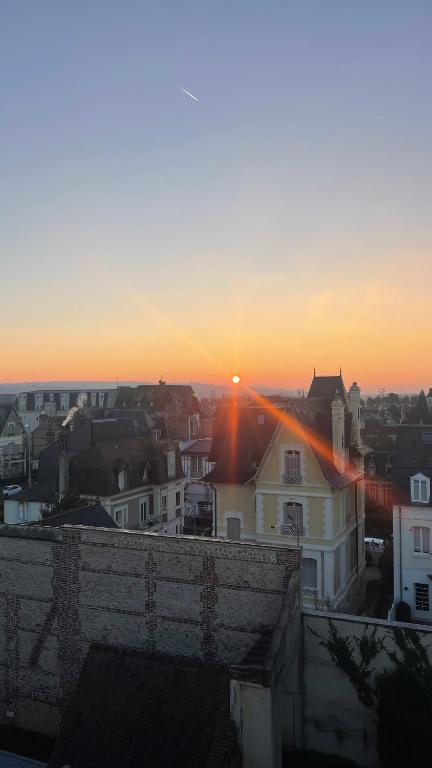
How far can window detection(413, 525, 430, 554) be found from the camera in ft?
88.3

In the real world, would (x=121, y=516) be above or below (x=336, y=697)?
above

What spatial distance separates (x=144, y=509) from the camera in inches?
1409

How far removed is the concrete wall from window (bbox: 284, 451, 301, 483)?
10302mm

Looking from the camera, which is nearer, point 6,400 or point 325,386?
point 325,386

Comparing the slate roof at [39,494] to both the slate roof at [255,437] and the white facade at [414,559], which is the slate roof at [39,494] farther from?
the white facade at [414,559]

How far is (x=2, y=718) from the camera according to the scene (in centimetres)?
1705

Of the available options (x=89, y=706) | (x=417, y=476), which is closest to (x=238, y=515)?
(x=417, y=476)

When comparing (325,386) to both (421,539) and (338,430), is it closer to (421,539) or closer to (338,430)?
(338,430)

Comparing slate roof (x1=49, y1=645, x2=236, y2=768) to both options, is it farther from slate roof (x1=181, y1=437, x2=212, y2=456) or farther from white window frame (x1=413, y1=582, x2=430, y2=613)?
slate roof (x1=181, y1=437, x2=212, y2=456)

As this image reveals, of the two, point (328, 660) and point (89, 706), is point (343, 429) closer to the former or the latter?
point (328, 660)

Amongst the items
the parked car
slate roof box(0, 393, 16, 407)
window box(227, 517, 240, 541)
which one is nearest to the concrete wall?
window box(227, 517, 240, 541)

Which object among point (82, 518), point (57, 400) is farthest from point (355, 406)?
point (57, 400)

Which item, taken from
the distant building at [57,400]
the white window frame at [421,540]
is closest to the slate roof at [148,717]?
the white window frame at [421,540]

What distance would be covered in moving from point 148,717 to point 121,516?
20773mm
